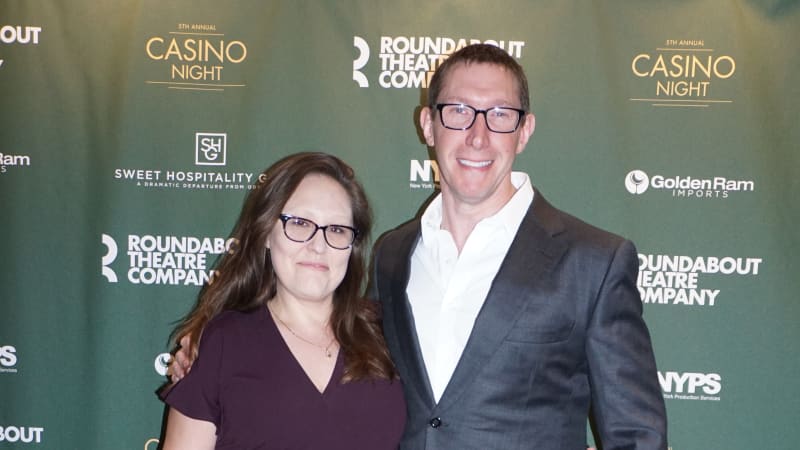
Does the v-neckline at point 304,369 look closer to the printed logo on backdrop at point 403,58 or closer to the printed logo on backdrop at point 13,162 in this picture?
the printed logo on backdrop at point 403,58

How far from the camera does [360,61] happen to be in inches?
117

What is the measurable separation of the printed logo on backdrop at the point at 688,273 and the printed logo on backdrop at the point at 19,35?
9.98ft

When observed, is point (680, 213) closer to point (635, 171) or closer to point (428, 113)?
point (635, 171)

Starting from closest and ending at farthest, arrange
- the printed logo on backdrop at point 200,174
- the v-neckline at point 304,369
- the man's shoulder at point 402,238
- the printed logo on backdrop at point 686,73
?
the v-neckline at point 304,369
the man's shoulder at point 402,238
the printed logo on backdrop at point 686,73
the printed logo on backdrop at point 200,174

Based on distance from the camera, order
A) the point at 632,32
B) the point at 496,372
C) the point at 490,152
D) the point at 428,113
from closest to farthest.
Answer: the point at 496,372
the point at 490,152
the point at 428,113
the point at 632,32

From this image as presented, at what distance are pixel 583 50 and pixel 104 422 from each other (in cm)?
287

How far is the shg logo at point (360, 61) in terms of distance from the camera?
9.73 feet

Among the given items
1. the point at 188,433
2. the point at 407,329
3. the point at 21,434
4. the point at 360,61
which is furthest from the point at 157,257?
the point at 407,329

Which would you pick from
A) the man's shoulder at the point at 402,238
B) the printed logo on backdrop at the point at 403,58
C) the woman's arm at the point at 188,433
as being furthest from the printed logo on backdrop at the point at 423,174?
the woman's arm at the point at 188,433

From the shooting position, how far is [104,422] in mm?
3090

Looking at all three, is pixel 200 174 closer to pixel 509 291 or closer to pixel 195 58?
pixel 195 58

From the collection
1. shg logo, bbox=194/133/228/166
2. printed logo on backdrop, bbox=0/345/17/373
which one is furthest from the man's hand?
printed logo on backdrop, bbox=0/345/17/373

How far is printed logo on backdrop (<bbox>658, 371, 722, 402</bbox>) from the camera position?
297cm

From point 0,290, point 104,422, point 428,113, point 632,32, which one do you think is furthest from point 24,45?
point 632,32
